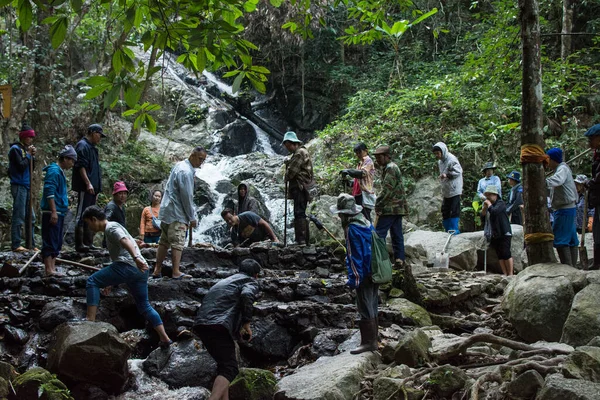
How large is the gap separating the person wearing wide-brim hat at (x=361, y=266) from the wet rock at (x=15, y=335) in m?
3.99

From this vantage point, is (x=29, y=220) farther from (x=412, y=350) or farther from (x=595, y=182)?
(x=595, y=182)

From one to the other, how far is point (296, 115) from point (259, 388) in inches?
808

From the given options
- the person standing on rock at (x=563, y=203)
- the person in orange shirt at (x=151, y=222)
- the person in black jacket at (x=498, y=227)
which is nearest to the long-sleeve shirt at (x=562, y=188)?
the person standing on rock at (x=563, y=203)

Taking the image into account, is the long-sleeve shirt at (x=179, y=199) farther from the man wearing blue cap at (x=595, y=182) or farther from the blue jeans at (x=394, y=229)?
the man wearing blue cap at (x=595, y=182)

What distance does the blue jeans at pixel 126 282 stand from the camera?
600 cm

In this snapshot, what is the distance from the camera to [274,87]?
26.1 m

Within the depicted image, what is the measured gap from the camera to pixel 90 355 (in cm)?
545

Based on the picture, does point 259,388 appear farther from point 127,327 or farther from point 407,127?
point 407,127

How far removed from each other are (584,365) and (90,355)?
4554mm

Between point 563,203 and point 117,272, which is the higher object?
point 563,203

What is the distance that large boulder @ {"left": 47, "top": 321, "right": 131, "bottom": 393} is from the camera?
215 inches

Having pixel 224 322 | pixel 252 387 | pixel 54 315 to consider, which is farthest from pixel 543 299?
pixel 54 315

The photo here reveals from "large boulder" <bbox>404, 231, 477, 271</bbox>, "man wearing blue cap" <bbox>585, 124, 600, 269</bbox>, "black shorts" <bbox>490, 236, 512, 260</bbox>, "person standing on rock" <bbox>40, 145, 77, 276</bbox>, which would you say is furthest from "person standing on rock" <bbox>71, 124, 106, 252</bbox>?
"man wearing blue cap" <bbox>585, 124, 600, 269</bbox>

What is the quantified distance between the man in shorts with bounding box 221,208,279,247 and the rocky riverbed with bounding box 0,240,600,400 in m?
1.96
